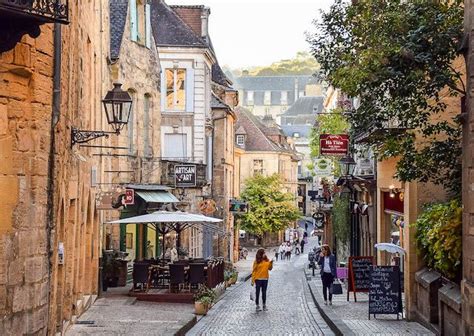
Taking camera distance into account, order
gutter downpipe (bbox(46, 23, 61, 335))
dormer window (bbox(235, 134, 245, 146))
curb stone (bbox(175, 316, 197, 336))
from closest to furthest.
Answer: gutter downpipe (bbox(46, 23, 61, 335)), curb stone (bbox(175, 316, 197, 336)), dormer window (bbox(235, 134, 245, 146))

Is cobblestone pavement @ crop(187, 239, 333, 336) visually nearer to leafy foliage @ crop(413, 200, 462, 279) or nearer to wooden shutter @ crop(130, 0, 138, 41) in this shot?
leafy foliage @ crop(413, 200, 462, 279)

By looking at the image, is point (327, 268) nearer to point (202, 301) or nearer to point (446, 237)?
point (202, 301)

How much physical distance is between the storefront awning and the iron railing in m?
18.9

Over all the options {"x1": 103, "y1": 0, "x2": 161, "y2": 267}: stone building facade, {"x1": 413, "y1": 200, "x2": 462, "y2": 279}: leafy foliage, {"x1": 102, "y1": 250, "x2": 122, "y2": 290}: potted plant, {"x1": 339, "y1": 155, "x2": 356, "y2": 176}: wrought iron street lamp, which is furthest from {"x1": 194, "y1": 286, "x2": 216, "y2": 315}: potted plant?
{"x1": 339, "y1": 155, "x2": 356, "y2": 176}: wrought iron street lamp

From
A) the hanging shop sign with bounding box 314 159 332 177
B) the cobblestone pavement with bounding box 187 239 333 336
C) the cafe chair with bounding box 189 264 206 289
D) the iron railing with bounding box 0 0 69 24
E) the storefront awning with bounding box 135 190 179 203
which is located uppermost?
the iron railing with bounding box 0 0 69 24

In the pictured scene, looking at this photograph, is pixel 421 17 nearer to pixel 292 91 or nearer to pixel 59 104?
pixel 59 104

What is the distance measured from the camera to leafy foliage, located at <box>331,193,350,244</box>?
1609 inches

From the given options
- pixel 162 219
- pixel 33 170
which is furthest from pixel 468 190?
pixel 162 219

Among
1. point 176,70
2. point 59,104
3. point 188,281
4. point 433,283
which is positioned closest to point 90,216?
point 188,281

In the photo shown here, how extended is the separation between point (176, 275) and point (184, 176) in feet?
30.6

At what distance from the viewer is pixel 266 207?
3142 inches

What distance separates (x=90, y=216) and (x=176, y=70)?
23866mm

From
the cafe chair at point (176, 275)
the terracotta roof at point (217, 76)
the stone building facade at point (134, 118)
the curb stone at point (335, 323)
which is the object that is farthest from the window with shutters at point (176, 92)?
the curb stone at point (335, 323)

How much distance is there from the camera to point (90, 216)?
885 inches
